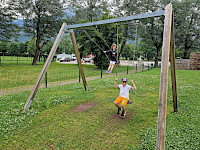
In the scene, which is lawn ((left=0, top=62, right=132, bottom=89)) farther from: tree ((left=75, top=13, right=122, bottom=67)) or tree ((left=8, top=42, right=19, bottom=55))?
tree ((left=8, top=42, right=19, bottom=55))

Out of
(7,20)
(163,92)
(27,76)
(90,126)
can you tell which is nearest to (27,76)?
(27,76)

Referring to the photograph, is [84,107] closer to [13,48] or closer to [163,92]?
[163,92]

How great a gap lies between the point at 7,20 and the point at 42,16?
18.4ft

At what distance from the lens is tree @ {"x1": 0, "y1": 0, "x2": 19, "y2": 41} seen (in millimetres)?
24156

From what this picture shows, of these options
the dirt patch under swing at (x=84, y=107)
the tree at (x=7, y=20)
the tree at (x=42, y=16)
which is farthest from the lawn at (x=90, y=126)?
the tree at (x=42, y=16)

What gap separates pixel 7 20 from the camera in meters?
24.8

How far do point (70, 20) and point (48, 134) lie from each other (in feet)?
98.4

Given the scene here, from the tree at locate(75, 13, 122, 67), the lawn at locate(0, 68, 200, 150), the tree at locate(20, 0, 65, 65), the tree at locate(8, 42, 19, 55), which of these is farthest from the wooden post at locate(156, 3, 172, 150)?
the tree at locate(8, 42, 19, 55)

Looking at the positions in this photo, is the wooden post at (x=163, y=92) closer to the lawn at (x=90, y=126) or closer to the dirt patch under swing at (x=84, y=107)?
the lawn at (x=90, y=126)

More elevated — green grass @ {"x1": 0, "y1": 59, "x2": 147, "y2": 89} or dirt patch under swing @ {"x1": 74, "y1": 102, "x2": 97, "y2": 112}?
green grass @ {"x1": 0, "y1": 59, "x2": 147, "y2": 89}

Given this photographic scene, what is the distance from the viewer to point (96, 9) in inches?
1225

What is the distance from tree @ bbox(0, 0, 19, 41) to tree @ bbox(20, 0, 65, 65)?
Result: 4.99 ft

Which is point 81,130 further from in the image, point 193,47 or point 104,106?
point 193,47

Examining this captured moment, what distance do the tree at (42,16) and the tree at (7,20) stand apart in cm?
152
